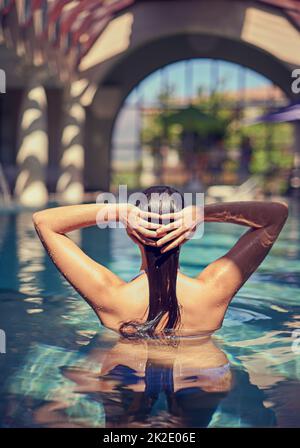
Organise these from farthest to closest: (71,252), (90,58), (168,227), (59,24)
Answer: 1. (90,58)
2. (59,24)
3. (71,252)
4. (168,227)

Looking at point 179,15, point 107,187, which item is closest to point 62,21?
point 179,15

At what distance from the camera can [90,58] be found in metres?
20.9

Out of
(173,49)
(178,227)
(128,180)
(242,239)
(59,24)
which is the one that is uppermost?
(173,49)

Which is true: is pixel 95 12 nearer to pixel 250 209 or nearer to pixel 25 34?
pixel 25 34

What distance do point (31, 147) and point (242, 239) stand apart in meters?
14.8

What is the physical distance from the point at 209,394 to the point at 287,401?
288 millimetres

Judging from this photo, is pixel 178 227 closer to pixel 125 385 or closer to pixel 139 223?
pixel 139 223

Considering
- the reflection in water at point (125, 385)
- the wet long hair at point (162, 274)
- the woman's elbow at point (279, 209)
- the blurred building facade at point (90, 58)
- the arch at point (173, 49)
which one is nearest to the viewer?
the reflection in water at point (125, 385)

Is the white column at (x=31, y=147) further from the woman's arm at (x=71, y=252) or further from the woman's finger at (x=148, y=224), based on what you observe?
the woman's finger at (x=148, y=224)

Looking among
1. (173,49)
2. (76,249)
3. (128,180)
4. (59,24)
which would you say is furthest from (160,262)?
(128,180)

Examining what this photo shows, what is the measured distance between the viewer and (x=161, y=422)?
2.26 metres

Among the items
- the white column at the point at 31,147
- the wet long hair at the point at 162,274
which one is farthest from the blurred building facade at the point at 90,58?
the wet long hair at the point at 162,274

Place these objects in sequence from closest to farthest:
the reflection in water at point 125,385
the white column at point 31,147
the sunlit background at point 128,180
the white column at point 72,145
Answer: the reflection in water at point 125,385 < the sunlit background at point 128,180 < the white column at point 31,147 < the white column at point 72,145

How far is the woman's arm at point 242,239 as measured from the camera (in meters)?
2.93
